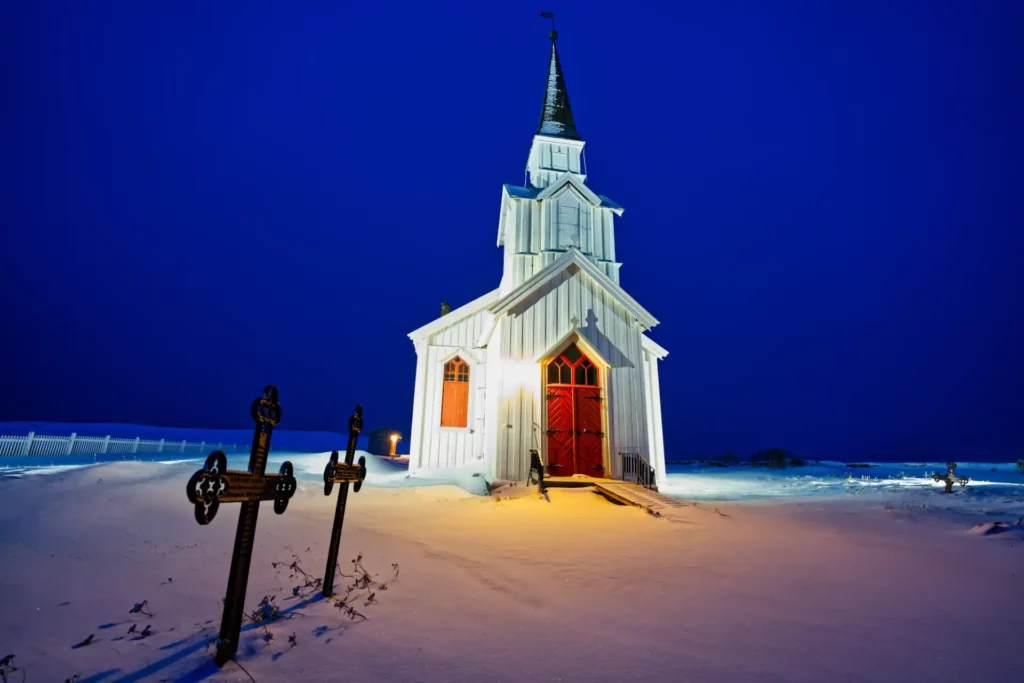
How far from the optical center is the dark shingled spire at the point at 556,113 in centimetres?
1881

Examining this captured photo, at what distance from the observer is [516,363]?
12.5 metres

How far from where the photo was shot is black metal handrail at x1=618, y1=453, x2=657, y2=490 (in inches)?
449

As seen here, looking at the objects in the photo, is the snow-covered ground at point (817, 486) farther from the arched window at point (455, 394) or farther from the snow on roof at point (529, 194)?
the snow on roof at point (529, 194)

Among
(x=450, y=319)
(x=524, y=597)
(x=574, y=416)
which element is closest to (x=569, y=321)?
(x=574, y=416)

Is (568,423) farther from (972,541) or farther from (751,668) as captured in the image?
(751,668)

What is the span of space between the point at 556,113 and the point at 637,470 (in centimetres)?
1534

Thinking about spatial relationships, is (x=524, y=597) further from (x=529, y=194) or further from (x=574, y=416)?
(x=529, y=194)

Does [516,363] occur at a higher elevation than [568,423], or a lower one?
higher

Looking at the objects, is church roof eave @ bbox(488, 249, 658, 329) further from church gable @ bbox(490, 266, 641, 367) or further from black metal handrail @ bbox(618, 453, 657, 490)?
black metal handrail @ bbox(618, 453, 657, 490)

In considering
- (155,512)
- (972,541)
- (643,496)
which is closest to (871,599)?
(972,541)

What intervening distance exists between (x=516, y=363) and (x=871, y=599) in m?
9.21

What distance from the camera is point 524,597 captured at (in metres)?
4.03

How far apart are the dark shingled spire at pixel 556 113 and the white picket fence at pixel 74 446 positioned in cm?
→ 1970

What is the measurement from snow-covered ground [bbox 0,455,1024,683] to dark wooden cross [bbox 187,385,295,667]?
0.79 feet
